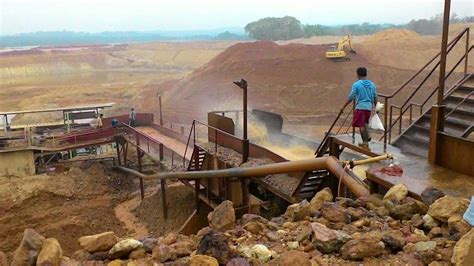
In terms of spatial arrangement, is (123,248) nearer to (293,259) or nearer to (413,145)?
(293,259)

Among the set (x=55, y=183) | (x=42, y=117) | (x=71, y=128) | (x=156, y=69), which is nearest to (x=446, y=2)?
(x=55, y=183)

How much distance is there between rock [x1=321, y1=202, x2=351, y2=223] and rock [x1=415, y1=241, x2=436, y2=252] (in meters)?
0.79

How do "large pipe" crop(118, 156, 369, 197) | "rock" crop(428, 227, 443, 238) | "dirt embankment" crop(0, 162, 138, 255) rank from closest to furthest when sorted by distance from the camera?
"rock" crop(428, 227, 443, 238), "large pipe" crop(118, 156, 369, 197), "dirt embankment" crop(0, 162, 138, 255)

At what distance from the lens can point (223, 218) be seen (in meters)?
4.98

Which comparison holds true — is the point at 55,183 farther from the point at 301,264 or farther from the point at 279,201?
the point at 301,264

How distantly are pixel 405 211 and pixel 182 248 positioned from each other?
2.26 metres

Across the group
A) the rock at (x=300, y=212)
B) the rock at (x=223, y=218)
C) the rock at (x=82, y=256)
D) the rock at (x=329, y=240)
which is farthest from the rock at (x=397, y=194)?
the rock at (x=82, y=256)

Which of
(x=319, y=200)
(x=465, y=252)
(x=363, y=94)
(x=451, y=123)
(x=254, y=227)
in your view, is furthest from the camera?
(x=451, y=123)

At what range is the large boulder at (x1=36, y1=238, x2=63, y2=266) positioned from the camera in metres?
3.72

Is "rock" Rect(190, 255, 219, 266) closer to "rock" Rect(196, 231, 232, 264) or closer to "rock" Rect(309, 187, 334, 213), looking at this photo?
"rock" Rect(196, 231, 232, 264)

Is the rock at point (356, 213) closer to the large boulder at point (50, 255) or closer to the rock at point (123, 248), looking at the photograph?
the rock at point (123, 248)

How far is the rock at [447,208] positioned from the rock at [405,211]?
0.89ft

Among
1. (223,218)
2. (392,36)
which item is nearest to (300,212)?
(223,218)

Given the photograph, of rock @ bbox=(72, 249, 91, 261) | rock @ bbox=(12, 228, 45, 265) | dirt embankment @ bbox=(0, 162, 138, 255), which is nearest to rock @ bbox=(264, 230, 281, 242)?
rock @ bbox=(72, 249, 91, 261)
